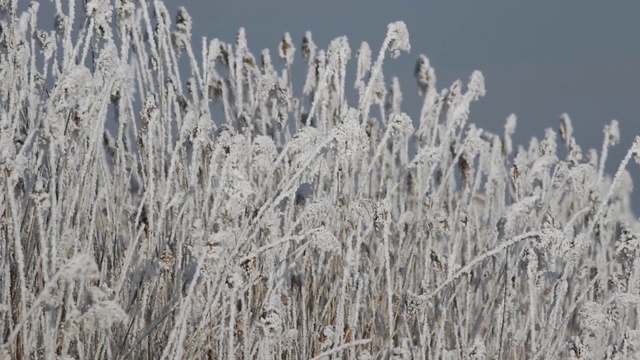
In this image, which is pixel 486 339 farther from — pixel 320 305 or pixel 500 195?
pixel 500 195

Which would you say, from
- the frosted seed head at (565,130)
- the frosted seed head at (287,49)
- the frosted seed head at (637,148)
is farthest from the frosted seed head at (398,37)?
the frosted seed head at (565,130)

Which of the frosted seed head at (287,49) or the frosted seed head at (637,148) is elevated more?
the frosted seed head at (287,49)

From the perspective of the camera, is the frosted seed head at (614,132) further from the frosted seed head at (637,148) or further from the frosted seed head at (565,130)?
the frosted seed head at (637,148)

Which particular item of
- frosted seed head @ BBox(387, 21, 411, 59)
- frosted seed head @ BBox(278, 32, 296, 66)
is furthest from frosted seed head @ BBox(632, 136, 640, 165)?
frosted seed head @ BBox(278, 32, 296, 66)

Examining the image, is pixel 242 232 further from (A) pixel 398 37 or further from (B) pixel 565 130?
(B) pixel 565 130

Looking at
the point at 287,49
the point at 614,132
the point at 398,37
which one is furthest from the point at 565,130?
the point at 398,37

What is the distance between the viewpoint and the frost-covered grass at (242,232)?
67.7 inches

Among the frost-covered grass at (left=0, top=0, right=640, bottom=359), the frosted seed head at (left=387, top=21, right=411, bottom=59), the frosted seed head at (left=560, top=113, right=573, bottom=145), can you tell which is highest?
the frosted seed head at (left=560, top=113, right=573, bottom=145)

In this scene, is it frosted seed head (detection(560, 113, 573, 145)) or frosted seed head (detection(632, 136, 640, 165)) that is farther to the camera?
frosted seed head (detection(560, 113, 573, 145))

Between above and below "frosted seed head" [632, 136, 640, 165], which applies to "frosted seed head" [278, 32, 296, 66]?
above

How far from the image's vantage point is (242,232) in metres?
1.68

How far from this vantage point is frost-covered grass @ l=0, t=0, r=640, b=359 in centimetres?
172

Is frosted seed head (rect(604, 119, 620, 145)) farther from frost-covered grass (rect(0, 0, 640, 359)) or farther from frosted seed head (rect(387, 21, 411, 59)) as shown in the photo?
frosted seed head (rect(387, 21, 411, 59))

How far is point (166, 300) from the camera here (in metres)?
2.22
